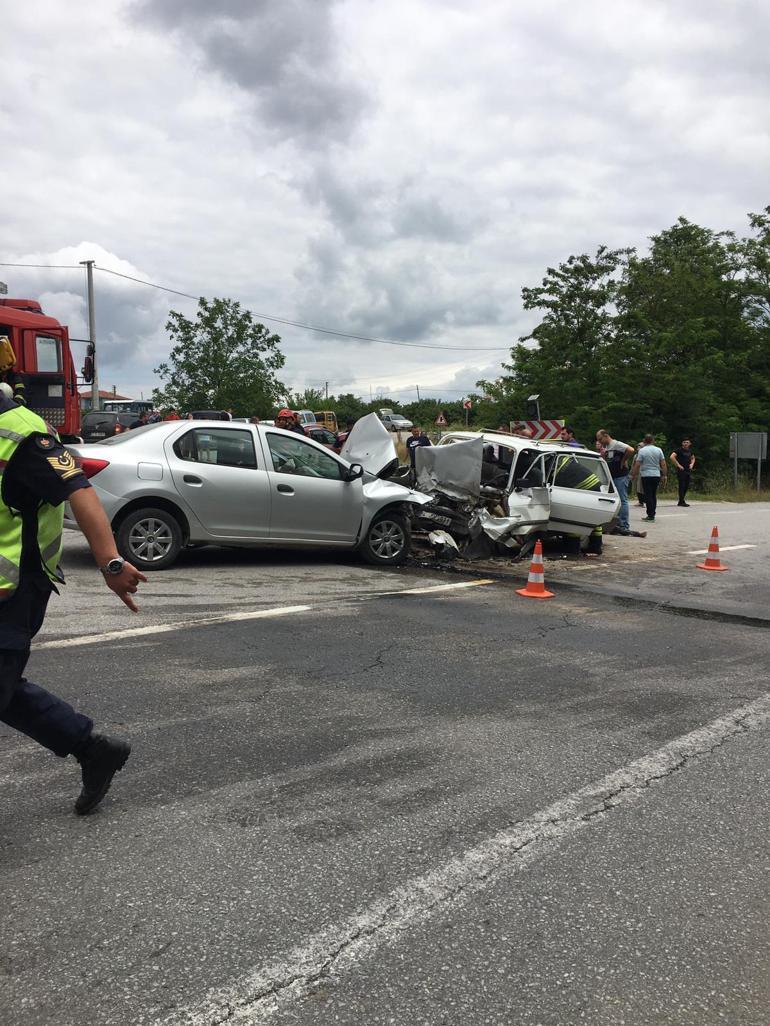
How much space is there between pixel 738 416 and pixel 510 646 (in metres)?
31.2

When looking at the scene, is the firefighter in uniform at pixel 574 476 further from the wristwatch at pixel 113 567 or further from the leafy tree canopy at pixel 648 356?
the leafy tree canopy at pixel 648 356

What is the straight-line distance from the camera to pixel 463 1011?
2.26 m

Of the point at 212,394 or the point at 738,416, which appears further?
the point at 212,394

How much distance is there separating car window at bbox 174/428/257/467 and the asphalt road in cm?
295

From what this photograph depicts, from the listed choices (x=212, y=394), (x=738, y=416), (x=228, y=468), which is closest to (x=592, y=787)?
(x=228, y=468)

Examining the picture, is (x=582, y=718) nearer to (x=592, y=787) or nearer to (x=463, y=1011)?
(x=592, y=787)

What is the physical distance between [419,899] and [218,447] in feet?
22.7

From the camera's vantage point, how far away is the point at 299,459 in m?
9.63

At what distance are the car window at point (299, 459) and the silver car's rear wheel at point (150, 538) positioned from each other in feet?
4.53

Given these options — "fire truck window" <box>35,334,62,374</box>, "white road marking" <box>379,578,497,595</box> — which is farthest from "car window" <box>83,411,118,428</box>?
"white road marking" <box>379,578,497,595</box>

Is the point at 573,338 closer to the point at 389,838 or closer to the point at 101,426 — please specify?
the point at 101,426

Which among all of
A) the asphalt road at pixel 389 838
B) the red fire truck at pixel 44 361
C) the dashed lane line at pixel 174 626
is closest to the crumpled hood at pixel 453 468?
the dashed lane line at pixel 174 626

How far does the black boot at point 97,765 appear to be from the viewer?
322 cm

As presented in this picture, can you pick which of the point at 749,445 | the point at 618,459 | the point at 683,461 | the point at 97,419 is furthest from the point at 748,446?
the point at 97,419
